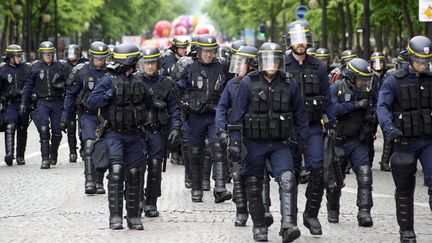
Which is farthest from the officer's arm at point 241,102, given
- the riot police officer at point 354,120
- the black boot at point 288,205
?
the riot police officer at point 354,120

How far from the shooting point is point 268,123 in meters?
10.7

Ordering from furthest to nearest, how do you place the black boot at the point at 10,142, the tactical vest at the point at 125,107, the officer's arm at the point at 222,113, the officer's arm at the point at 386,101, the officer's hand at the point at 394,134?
the black boot at the point at 10,142 < the tactical vest at the point at 125,107 < the officer's arm at the point at 222,113 < the officer's arm at the point at 386,101 < the officer's hand at the point at 394,134

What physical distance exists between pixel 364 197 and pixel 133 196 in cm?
234

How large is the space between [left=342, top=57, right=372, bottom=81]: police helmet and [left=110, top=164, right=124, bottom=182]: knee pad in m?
2.68

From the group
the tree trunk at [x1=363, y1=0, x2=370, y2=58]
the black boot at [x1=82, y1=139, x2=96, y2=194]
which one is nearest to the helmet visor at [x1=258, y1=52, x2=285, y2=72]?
the black boot at [x1=82, y1=139, x2=96, y2=194]

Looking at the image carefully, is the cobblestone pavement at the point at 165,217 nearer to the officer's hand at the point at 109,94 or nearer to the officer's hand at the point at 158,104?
the officer's hand at the point at 158,104

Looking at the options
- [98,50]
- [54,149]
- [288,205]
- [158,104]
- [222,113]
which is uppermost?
[98,50]

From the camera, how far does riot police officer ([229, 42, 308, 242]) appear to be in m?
10.7

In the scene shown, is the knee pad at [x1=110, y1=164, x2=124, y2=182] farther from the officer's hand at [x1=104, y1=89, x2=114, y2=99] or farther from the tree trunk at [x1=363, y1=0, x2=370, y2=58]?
the tree trunk at [x1=363, y1=0, x2=370, y2=58]

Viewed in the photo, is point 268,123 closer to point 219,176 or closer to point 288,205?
point 288,205

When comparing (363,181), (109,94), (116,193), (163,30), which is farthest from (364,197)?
(163,30)

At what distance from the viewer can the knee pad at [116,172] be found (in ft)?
37.9

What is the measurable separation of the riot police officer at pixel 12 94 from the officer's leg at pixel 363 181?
8571mm

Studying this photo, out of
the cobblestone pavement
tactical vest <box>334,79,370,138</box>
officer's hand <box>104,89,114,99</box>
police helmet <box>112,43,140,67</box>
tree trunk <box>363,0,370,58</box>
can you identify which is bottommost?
the cobblestone pavement
